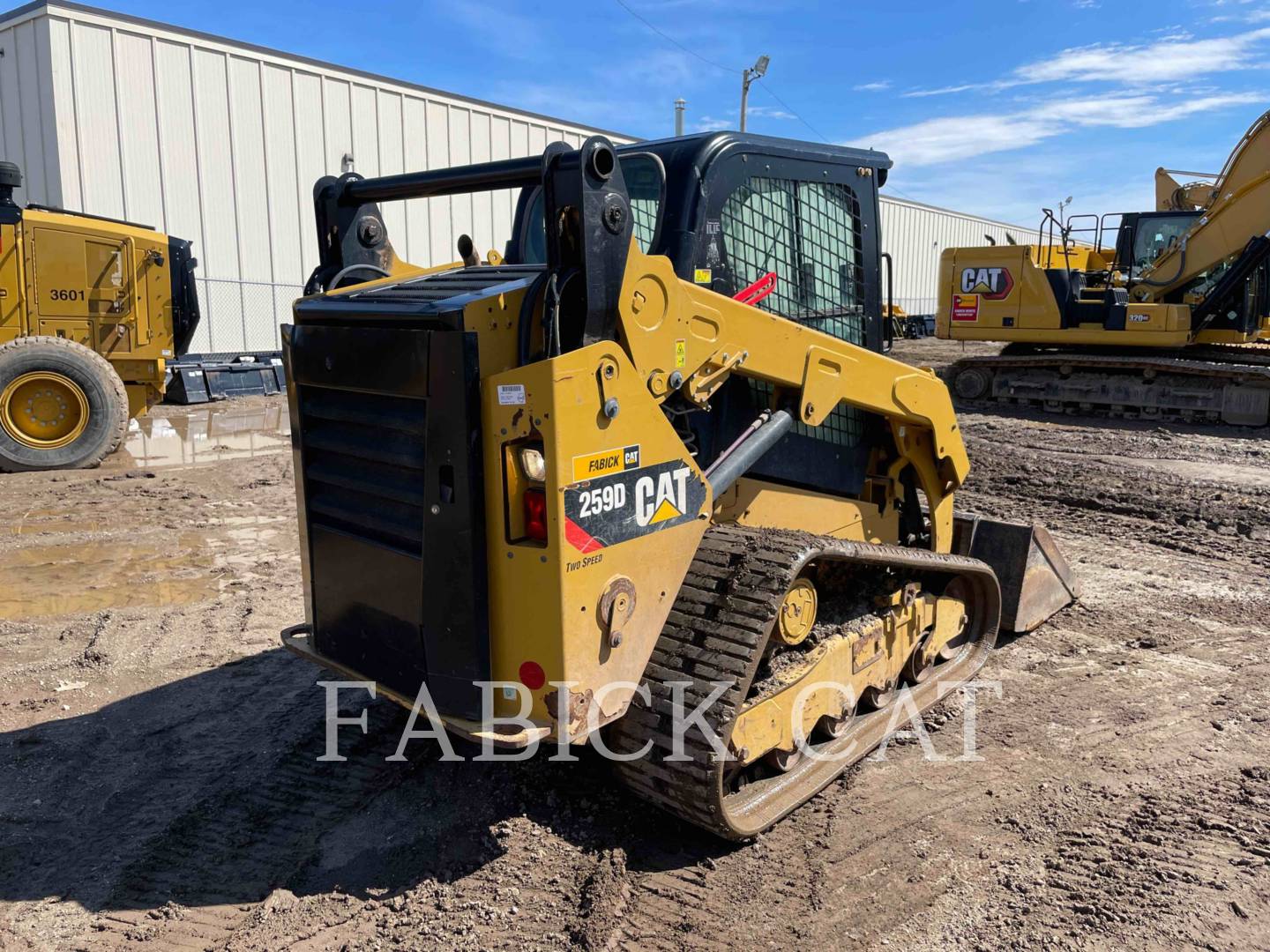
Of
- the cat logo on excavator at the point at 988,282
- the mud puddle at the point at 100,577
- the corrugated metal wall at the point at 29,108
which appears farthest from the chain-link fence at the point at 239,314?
the cat logo on excavator at the point at 988,282

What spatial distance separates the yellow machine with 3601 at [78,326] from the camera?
993cm

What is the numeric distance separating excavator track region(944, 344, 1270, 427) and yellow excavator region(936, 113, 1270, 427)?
2 centimetres

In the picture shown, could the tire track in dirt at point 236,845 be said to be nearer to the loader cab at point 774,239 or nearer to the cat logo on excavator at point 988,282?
the loader cab at point 774,239

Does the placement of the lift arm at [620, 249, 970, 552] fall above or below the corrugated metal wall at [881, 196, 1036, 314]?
below

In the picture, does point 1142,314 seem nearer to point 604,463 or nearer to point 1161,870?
point 1161,870

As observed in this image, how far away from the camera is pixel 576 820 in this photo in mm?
3463

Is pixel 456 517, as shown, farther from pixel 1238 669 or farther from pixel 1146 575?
pixel 1146 575

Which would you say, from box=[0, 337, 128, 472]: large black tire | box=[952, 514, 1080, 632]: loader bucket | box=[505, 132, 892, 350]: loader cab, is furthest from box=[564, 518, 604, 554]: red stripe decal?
box=[0, 337, 128, 472]: large black tire

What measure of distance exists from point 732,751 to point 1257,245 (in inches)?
516

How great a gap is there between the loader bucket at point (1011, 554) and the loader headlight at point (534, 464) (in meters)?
3.34

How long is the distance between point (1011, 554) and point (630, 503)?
10.6ft

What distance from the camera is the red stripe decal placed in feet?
8.86

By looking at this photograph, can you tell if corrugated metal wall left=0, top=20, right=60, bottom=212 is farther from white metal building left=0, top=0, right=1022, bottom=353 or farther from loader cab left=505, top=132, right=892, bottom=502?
loader cab left=505, top=132, right=892, bottom=502

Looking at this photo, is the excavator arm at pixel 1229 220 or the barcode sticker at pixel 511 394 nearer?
the barcode sticker at pixel 511 394
